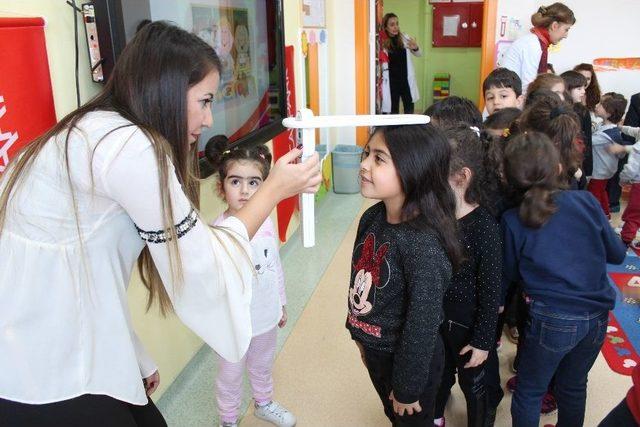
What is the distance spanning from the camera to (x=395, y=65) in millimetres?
5688

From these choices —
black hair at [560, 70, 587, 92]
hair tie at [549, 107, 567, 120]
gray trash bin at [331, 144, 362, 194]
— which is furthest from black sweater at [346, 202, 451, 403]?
gray trash bin at [331, 144, 362, 194]

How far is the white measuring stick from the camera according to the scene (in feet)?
3.03

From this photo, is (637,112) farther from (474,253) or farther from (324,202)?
(474,253)

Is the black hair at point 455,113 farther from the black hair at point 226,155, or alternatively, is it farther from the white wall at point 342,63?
the white wall at point 342,63

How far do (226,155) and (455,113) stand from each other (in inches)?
31.4

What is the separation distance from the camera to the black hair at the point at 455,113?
1.74 metres

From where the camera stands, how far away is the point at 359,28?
4.23m

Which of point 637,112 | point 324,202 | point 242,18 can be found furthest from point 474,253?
point 637,112

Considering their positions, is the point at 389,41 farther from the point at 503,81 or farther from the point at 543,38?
the point at 503,81

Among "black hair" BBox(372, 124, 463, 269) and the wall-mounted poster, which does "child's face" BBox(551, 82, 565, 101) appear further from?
the wall-mounted poster

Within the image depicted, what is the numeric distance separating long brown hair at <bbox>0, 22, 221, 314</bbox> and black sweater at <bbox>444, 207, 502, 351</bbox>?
30.1 inches

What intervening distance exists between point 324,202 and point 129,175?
332 centimetres

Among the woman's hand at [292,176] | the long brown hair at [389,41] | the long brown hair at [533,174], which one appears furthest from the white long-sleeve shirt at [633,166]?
the long brown hair at [389,41]

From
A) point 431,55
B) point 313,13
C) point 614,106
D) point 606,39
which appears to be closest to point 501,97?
point 614,106
